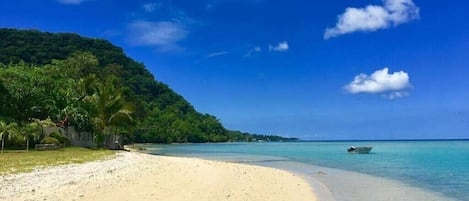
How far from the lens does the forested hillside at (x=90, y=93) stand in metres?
40.5

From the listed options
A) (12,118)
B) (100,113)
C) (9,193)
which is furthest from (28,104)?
(9,193)

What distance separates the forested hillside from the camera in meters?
40.5

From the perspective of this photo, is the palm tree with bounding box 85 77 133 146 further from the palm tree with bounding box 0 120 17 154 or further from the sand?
the sand

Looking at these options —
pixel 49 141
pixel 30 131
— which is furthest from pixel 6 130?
pixel 49 141

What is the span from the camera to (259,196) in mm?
13609

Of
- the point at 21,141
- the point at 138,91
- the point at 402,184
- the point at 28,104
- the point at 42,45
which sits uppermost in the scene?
the point at 42,45

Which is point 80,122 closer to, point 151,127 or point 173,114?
point 151,127

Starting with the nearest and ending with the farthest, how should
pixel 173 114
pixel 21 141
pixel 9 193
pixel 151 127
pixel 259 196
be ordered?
pixel 9 193 < pixel 259 196 < pixel 21 141 < pixel 151 127 < pixel 173 114

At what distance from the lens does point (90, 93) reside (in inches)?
1975

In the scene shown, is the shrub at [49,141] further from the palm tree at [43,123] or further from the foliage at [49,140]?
the palm tree at [43,123]

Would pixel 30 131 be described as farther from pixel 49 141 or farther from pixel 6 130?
pixel 6 130

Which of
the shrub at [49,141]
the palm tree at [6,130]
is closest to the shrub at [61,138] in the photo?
the shrub at [49,141]

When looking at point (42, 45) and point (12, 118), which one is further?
point (42, 45)

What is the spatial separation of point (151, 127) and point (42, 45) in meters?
30.3
